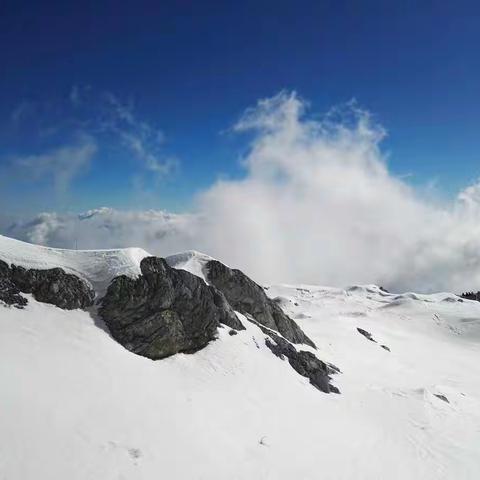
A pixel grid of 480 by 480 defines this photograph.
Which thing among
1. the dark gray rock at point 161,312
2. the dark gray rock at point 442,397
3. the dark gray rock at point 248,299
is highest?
the dark gray rock at point 248,299

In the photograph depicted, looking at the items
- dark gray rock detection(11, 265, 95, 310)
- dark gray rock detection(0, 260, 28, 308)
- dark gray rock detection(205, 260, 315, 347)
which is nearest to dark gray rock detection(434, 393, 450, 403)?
dark gray rock detection(205, 260, 315, 347)

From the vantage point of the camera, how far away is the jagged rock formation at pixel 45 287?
94.8ft

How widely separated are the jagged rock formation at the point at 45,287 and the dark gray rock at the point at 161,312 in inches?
77.4

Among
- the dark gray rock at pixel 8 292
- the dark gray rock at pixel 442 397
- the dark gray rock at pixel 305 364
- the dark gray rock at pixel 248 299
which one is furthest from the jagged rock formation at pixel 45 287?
the dark gray rock at pixel 442 397

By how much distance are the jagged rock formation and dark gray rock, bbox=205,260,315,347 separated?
22018 millimetres

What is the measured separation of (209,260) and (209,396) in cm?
2886

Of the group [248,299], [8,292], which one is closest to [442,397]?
[248,299]

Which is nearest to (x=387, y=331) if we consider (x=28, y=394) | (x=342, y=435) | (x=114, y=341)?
(x=342, y=435)

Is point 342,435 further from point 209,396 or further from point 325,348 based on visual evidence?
point 325,348

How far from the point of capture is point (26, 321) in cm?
2692

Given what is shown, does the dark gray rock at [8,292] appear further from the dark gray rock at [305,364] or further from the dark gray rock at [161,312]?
the dark gray rock at [305,364]

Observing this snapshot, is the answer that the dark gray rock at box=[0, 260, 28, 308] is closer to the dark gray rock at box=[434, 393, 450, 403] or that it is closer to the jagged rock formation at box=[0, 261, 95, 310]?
the jagged rock formation at box=[0, 261, 95, 310]

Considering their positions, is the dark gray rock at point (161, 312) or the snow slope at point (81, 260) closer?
the dark gray rock at point (161, 312)

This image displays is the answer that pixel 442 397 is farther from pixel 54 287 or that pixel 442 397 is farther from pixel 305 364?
pixel 54 287
